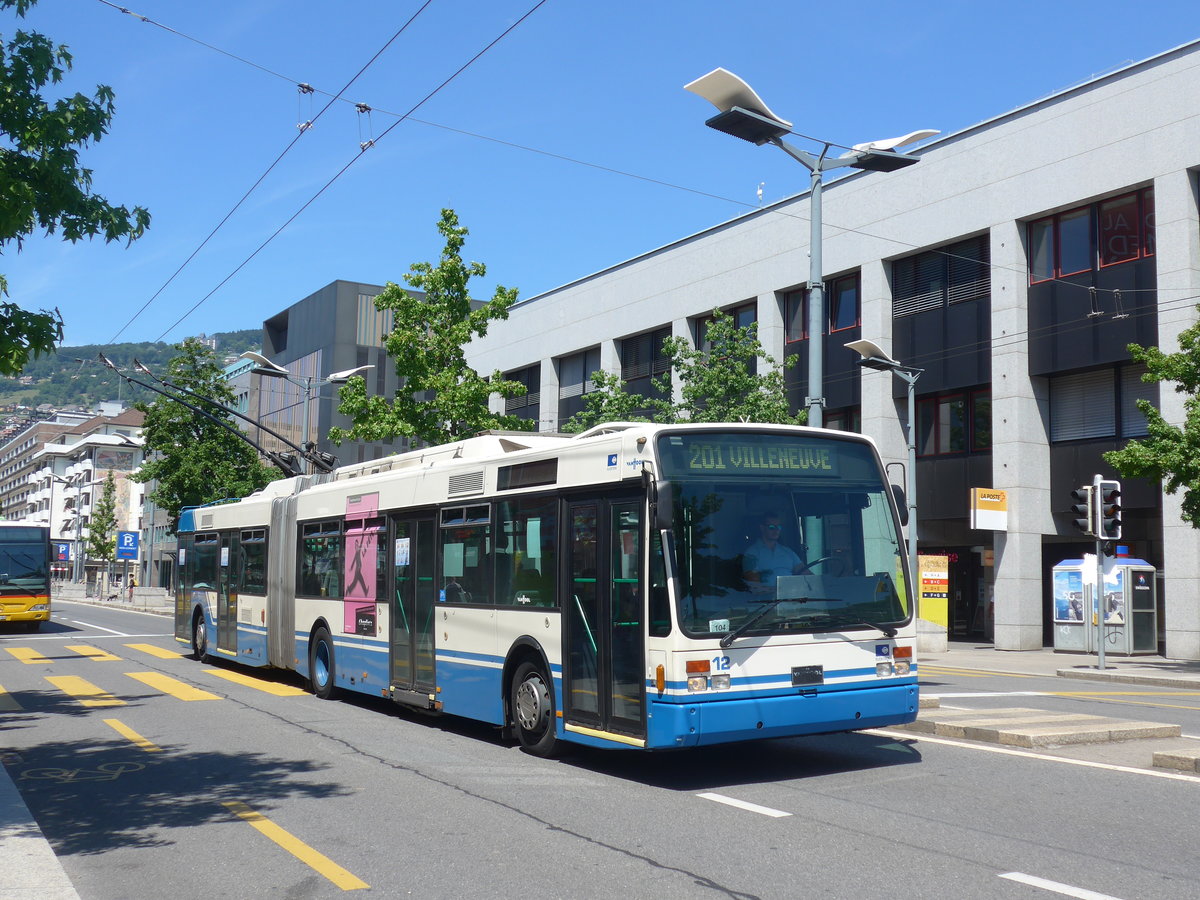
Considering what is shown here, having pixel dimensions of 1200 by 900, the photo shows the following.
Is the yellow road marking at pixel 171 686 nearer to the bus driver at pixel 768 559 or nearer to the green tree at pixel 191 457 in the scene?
the bus driver at pixel 768 559

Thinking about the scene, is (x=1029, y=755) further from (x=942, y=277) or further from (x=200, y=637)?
(x=942, y=277)

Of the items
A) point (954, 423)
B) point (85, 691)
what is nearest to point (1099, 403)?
point (954, 423)

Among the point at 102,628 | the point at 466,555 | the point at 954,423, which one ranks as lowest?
the point at 102,628

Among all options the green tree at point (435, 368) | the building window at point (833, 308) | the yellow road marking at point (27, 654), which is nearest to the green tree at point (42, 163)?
the yellow road marking at point (27, 654)

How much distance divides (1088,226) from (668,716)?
2343cm

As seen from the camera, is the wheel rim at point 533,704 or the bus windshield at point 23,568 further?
the bus windshield at point 23,568

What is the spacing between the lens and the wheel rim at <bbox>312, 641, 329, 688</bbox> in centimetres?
1558

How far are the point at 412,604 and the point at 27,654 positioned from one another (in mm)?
14558

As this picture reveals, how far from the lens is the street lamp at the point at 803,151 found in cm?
1373

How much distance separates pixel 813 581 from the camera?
9297mm

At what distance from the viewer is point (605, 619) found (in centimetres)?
952

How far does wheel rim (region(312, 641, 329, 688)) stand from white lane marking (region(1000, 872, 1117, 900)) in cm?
1091

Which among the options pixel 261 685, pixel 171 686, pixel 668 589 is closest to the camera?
pixel 668 589

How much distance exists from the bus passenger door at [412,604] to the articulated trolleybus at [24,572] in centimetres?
2210
